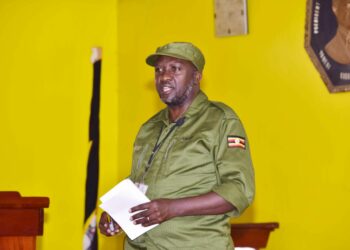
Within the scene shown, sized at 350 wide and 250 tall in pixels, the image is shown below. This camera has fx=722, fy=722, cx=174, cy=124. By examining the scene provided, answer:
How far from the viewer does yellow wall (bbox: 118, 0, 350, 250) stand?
3939 millimetres

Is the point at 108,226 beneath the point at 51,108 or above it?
beneath

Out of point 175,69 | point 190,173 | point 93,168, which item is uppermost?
point 175,69

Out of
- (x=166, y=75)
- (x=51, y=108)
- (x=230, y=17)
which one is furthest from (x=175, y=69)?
(x=51, y=108)

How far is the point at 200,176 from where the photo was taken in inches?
94.8

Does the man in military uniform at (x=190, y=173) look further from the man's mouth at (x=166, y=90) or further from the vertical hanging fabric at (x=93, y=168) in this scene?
the vertical hanging fabric at (x=93, y=168)

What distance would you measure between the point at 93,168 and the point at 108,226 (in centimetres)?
207

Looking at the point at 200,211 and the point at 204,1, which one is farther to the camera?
the point at 204,1

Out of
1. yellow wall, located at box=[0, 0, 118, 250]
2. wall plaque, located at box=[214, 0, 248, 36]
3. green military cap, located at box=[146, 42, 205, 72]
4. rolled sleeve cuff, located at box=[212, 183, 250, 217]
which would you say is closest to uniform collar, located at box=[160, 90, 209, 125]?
green military cap, located at box=[146, 42, 205, 72]

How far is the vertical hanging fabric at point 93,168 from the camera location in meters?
4.52

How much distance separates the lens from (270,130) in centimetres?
416

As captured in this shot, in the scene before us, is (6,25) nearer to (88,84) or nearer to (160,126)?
(88,84)

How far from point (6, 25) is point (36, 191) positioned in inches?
40.3

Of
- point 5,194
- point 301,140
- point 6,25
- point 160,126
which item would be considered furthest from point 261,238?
point 6,25

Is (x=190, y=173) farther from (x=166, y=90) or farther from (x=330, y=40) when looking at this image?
(x=330, y=40)
